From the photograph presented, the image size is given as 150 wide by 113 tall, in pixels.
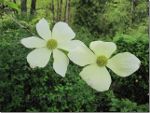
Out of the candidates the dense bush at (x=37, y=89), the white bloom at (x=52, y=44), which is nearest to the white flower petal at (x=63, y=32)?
the white bloom at (x=52, y=44)

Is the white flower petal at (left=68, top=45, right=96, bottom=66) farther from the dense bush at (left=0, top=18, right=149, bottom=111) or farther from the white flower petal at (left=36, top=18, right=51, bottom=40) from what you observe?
the dense bush at (left=0, top=18, right=149, bottom=111)

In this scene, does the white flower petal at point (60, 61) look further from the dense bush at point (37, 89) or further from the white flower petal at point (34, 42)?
the dense bush at point (37, 89)

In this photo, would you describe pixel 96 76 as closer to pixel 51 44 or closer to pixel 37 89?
pixel 51 44

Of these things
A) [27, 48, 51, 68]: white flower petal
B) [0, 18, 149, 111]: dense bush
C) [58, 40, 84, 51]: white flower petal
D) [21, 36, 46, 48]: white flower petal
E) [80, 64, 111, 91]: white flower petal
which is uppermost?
[58, 40, 84, 51]: white flower petal

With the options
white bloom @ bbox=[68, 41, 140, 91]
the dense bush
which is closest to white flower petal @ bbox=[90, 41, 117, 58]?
A: white bloom @ bbox=[68, 41, 140, 91]

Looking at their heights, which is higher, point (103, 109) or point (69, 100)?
point (69, 100)

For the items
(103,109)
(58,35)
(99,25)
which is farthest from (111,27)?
(58,35)

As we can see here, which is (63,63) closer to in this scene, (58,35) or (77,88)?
(58,35)
